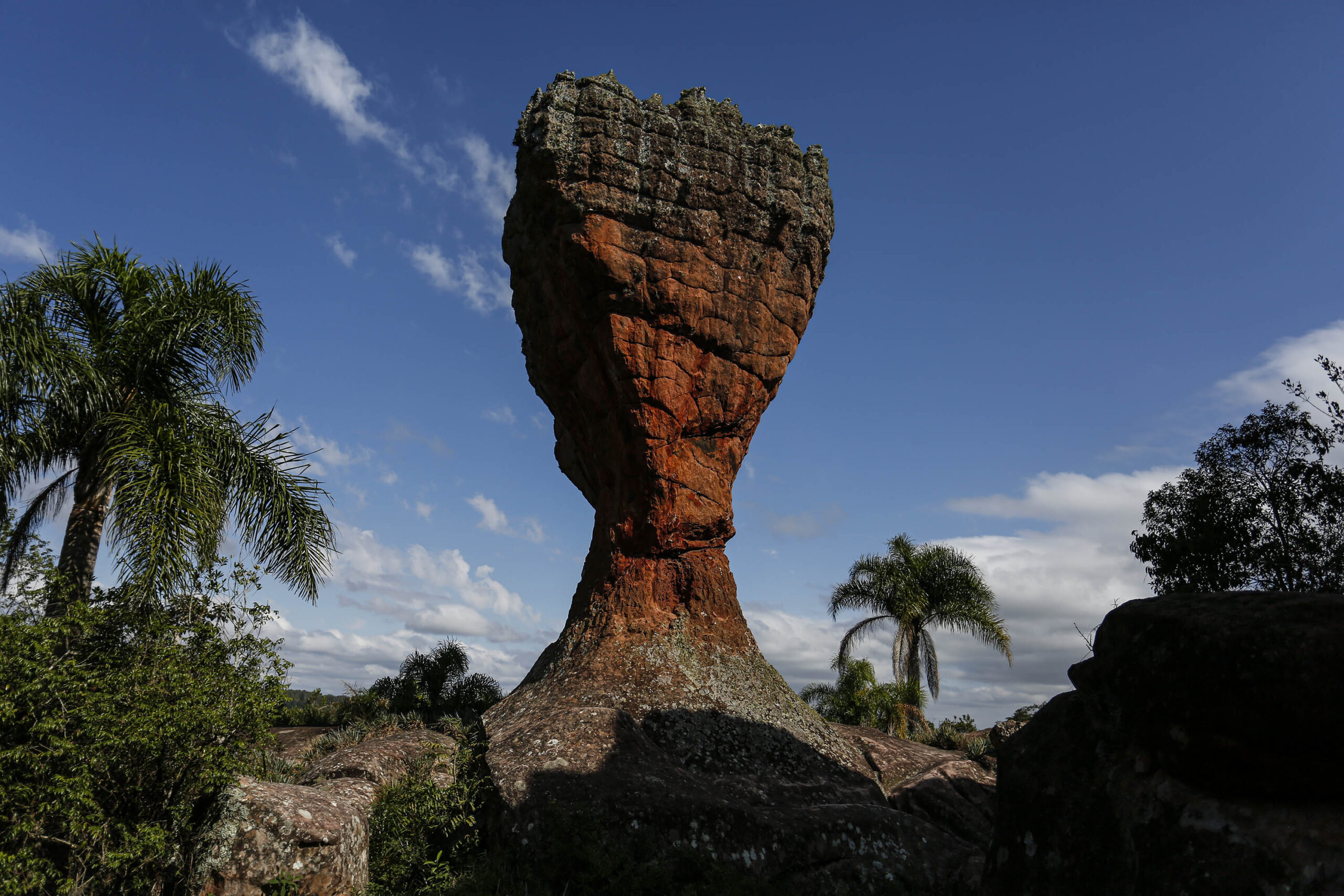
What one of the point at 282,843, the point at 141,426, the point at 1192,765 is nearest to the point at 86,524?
the point at 141,426

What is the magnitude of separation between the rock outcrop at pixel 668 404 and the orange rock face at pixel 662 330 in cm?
5

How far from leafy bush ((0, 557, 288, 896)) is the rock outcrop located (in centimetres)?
390

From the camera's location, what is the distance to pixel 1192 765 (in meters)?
5.20

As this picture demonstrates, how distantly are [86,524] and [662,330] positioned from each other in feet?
36.5

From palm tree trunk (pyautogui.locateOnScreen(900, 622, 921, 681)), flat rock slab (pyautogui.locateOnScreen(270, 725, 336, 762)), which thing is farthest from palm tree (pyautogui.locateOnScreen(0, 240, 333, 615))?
palm tree trunk (pyautogui.locateOnScreen(900, 622, 921, 681))

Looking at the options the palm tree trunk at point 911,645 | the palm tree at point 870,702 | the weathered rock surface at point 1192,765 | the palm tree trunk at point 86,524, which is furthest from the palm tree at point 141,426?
the palm tree trunk at point 911,645

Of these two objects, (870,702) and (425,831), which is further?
(870,702)

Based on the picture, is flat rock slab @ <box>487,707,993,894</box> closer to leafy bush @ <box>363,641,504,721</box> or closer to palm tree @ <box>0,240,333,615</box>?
palm tree @ <box>0,240,333,615</box>

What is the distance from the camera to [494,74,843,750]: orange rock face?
16.2 metres

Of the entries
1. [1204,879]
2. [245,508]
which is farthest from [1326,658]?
[245,508]

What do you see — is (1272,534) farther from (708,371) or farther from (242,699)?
(242,699)

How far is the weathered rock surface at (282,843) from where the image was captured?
9.17m

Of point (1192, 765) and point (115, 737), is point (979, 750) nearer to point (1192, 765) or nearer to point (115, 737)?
point (1192, 765)

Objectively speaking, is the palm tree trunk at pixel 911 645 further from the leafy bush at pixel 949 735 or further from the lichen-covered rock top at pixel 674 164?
the lichen-covered rock top at pixel 674 164
